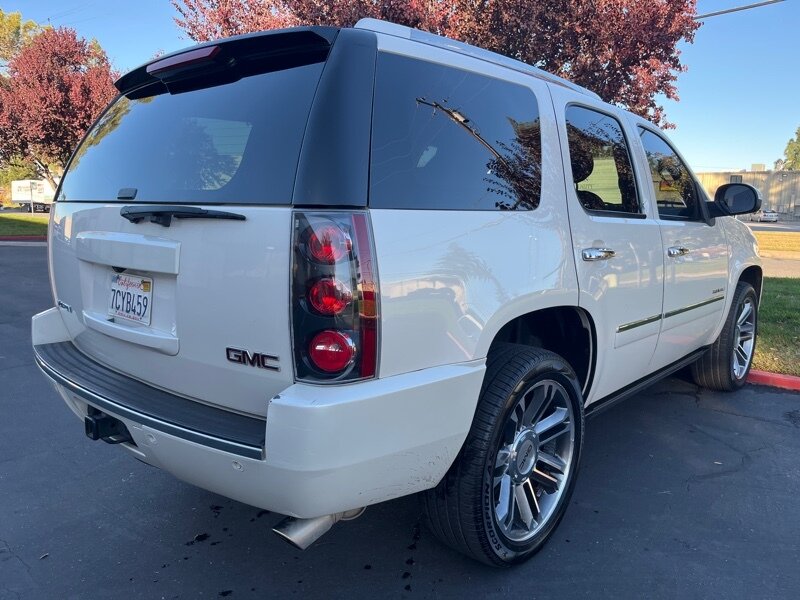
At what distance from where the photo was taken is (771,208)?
65750mm

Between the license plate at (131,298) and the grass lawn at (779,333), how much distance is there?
528 cm

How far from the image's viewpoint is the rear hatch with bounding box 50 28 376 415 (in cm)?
199

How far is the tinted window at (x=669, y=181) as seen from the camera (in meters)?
3.73

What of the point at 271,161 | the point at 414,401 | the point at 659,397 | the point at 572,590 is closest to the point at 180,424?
the point at 414,401

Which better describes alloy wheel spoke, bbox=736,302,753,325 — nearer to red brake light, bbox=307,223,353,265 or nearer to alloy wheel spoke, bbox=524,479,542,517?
alloy wheel spoke, bbox=524,479,542,517

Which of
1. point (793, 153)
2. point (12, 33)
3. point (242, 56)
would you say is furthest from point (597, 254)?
point (793, 153)

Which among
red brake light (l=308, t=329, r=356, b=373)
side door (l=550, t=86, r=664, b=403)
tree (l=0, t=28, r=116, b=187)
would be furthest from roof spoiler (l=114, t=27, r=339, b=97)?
tree (l=0, t=28, r=116, b=187)

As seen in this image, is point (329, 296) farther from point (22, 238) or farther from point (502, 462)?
point (22, 238)

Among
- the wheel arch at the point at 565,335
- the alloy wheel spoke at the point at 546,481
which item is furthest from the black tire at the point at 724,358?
the alloy wheel spoke at the point at 546,481

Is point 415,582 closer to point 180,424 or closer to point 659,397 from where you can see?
point 180,424

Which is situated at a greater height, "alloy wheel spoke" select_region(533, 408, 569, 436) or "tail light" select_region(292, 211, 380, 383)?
"tail light" select_region(292, 211, 380, 383)

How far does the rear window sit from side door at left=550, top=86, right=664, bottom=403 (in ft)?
4.54

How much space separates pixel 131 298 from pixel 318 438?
108cm

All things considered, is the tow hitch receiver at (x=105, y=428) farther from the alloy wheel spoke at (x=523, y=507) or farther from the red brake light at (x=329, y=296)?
the alloy wheel spoke at (x=523, y=507)
